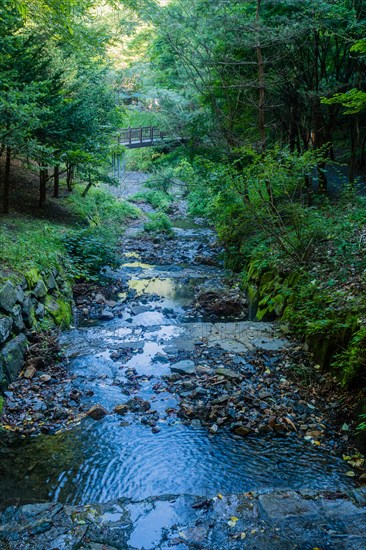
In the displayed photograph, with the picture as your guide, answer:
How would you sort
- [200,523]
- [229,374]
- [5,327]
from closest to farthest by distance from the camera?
1. [200,523]
2. [5,327]
3. [229,374]

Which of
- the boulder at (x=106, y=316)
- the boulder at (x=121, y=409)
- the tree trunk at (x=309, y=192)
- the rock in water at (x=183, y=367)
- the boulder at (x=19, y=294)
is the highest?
the tree trunk at (x=309, y=192)

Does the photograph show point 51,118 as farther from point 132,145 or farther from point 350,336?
point 132,145

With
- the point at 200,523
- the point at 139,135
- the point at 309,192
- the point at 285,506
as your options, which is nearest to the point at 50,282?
the point at 200,523

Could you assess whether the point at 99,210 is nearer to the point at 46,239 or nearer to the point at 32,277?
the point at 46,239

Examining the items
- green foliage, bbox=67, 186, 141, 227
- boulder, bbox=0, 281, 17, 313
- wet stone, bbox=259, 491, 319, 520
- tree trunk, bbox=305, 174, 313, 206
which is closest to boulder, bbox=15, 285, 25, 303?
boulder, bbox=0, 281, 17, 313

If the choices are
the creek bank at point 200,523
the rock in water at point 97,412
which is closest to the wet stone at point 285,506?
the creek bank at point 200,523

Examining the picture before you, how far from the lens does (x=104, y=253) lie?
1140cm

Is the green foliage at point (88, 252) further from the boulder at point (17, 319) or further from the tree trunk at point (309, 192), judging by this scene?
the tree trunk at point (309, 192)

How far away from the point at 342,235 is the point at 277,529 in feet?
18.1

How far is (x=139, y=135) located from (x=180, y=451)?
22.4 m

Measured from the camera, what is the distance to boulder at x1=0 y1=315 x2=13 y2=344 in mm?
5501

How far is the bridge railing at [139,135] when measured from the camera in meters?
23.6

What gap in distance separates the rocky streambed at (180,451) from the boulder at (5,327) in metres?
0.69

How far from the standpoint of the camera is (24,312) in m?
6.49
